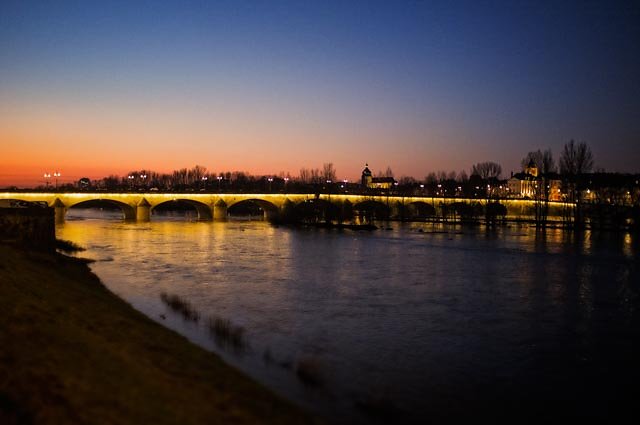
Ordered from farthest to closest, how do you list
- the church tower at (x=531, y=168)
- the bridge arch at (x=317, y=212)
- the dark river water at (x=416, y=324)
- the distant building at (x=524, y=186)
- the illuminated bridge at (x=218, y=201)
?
the distant building at (x=524, y=186) < the church tower at (x=531, y=168) < the bridge arch at (x=317, y=212) < the illuminated bridge at (x=218, y=201) < the dark river water at (x=416, y=324)

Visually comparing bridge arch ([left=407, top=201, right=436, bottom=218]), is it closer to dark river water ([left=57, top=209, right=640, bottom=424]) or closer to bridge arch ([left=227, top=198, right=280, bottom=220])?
bridge arch ([left=227, top=198, right=280, bottom=220])

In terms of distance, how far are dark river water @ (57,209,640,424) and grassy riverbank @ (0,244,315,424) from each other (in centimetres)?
165

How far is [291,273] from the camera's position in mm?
31859

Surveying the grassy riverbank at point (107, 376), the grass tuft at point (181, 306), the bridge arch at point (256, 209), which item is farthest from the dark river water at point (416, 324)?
Result: the bridge arch at point (256, 209)

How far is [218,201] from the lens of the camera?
92.1 meters

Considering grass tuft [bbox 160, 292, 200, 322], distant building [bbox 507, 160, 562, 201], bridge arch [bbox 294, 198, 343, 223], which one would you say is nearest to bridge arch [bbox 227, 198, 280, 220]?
bridge arch [bbox 294, 198, 343, 223]

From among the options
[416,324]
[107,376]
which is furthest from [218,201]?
[107,376]

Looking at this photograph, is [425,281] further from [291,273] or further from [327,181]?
[327,181]

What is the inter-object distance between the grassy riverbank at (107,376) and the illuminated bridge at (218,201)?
64635mm

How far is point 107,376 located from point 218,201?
8329cm

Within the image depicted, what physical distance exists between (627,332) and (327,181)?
146m

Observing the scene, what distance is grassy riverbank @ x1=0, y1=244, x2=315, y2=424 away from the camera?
8.46 m

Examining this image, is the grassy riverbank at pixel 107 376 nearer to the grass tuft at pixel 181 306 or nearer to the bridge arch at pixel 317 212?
the grass tuft at pixel 181 306

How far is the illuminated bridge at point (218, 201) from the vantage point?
78562 millimetres
